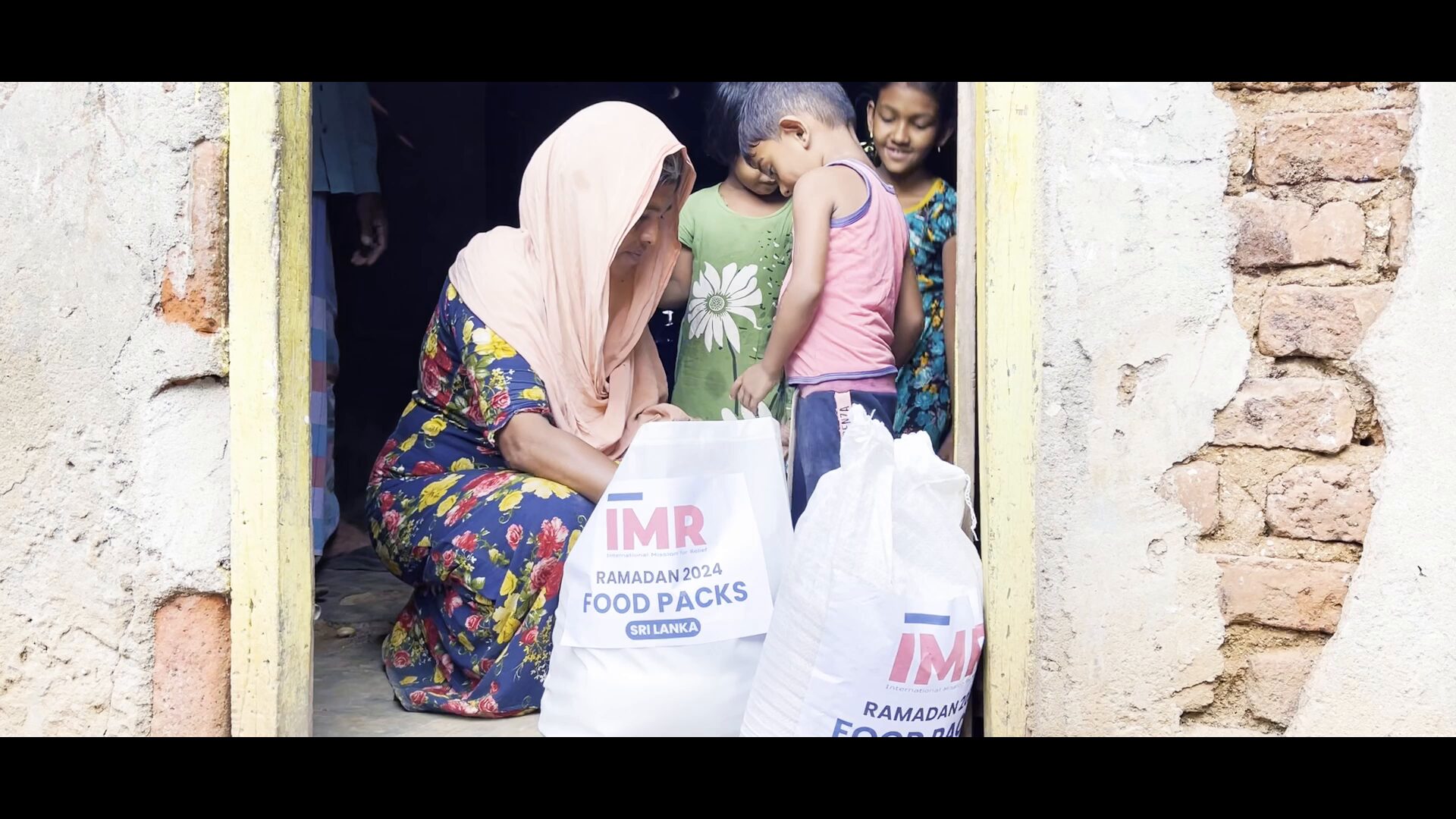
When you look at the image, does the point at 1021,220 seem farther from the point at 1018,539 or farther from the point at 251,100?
the point at 251,100

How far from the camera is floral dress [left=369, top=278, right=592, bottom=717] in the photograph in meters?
2.52

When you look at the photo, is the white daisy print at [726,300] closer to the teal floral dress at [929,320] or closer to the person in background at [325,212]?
the teal floral dress at [929,320]

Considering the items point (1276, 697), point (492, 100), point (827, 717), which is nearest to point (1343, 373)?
point (1276, 697)

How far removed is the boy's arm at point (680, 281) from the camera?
122 inches

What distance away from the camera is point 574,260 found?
2703mm

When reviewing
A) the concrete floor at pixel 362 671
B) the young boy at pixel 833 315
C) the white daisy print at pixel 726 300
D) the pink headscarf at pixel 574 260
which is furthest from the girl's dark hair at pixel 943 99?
the concrete floor at pixel 362 671

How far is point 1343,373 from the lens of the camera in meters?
2.08

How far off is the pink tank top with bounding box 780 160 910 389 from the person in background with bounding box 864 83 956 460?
0.30 meters

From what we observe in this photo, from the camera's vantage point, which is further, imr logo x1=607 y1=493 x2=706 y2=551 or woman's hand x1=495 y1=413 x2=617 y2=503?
woman's hand x1=495 y1=413 x2=617 y2=503

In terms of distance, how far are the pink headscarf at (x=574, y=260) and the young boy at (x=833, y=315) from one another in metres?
0.37

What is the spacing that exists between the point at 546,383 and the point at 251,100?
0.90m

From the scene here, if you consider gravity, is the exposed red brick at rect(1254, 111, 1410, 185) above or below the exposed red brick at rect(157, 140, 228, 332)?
above

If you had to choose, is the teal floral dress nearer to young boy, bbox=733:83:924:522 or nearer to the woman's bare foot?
young boy, bbox=733:83:924:522

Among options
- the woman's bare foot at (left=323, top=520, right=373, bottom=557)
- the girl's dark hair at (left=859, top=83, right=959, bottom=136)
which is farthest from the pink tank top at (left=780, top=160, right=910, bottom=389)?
the woman's bare foot at (left=323, top=520, right=373, bottom=557)
